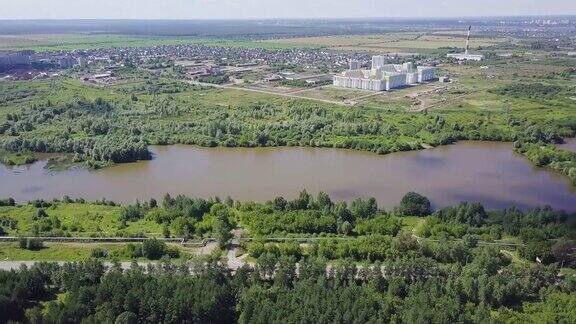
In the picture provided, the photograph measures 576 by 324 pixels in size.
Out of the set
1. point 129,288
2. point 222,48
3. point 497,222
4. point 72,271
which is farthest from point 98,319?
point 222,48

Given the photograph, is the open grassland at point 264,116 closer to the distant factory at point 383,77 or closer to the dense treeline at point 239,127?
the dense treeline at point 239,127

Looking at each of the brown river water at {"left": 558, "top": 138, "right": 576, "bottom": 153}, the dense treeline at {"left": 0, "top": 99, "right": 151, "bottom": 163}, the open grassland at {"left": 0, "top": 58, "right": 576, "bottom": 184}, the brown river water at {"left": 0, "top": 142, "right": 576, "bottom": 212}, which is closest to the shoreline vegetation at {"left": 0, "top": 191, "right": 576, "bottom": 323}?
the brown river water at {"left": 0, "top": 142, "right": 576, "bottom": 212}

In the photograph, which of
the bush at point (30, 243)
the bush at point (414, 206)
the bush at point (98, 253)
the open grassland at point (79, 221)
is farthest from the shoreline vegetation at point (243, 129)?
the bush at point (98, 253)

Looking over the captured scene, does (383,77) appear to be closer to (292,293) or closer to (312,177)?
(312,177)

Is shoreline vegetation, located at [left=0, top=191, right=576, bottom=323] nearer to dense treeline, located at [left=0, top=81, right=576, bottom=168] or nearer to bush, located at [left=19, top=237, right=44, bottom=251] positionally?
bush, located at [left=19, top=237, right=44, bottom=251]

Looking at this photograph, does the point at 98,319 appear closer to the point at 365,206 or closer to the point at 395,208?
the point at 365,206
